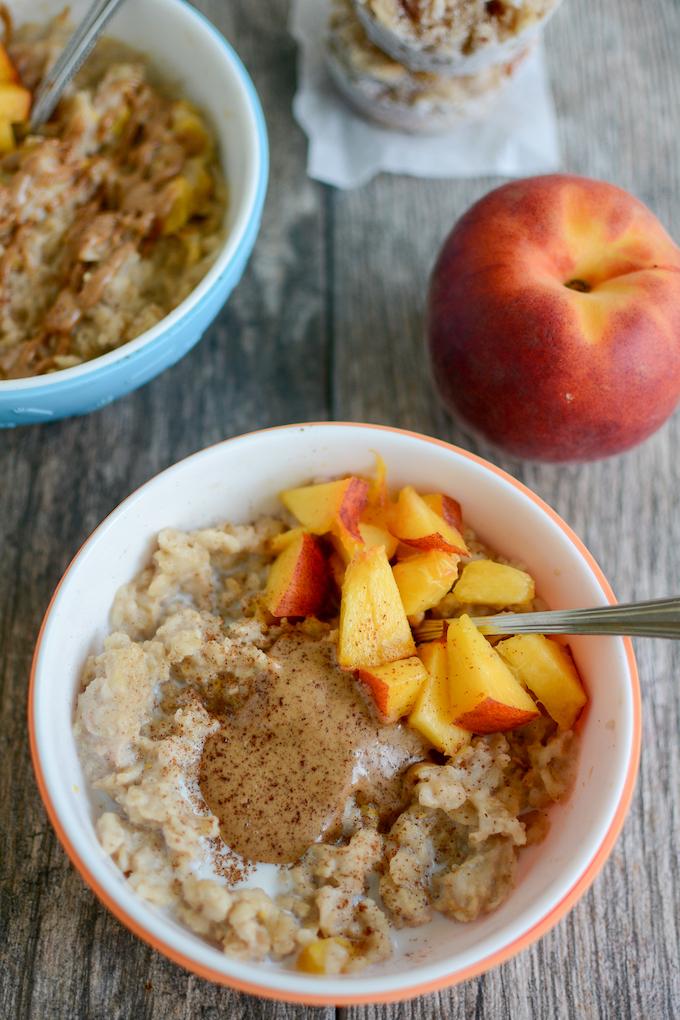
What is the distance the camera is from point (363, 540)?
1185 mm

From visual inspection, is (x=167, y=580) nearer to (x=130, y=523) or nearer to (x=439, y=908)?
(x=130, y=523)

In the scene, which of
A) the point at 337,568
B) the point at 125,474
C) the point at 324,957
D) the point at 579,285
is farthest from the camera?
the point at 125,474

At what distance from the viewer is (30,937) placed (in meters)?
1.23

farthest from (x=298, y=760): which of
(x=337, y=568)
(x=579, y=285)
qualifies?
(x=579, y=285)

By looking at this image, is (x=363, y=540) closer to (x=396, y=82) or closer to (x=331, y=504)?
(x=331, y=504)

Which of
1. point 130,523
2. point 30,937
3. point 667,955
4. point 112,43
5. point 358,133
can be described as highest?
point 112,43

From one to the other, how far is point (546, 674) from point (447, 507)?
248mm

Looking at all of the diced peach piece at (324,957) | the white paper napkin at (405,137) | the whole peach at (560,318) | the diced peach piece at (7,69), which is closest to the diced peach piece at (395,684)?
the diced peach piece at (324,957)

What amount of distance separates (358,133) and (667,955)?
139 cm

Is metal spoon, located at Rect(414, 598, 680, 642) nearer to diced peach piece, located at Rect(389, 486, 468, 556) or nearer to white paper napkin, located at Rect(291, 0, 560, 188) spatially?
diced peach piece, located at Rect(389, 486, 468, 556)

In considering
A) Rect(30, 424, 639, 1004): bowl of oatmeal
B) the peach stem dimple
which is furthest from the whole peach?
Rect(30, 424, 639, 1004): bowl of oatmeal

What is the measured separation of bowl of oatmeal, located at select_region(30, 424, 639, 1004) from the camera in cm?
102

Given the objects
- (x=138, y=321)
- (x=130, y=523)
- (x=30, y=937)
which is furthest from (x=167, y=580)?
(x=30, y=937)

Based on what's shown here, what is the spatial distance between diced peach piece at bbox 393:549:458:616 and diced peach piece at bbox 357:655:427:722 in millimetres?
74
